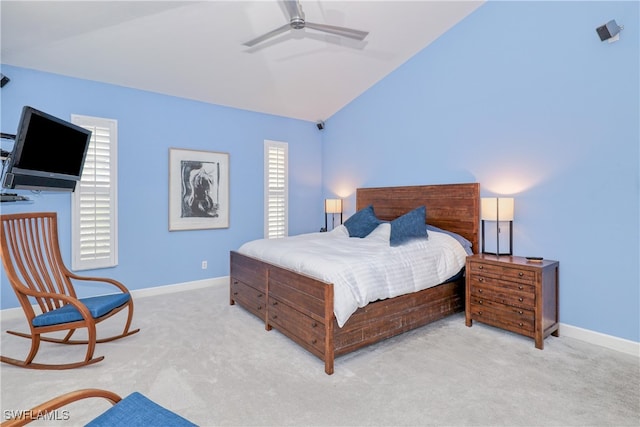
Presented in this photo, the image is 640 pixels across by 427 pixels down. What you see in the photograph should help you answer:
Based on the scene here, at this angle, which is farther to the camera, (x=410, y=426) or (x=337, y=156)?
(x=337, y=156)

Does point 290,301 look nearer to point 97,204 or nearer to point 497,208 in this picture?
point 497,208

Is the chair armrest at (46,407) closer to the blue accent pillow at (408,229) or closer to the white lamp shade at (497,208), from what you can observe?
the blue accent pillow at (408,229)

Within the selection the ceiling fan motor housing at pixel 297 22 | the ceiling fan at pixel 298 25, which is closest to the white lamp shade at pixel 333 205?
the ceiling fan at pixel 298 25

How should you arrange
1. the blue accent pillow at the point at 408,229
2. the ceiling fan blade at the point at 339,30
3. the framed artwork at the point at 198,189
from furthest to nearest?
the framed artwork at the point at 198,189
the blue accent pillow at the point at 408,229
the ceiling fan blade at the point at 339,30

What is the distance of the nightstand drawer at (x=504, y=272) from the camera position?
2892 millimetres

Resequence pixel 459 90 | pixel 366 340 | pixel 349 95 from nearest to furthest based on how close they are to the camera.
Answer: pixel 366 340 < pixel 459 90 < pixel 349 95

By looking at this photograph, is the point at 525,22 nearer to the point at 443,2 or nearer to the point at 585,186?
the point at 443,2

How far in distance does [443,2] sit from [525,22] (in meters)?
0.87

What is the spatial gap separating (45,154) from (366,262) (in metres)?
3.20

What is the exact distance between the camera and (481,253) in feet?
12.1

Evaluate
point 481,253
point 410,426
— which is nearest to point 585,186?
point 481,253

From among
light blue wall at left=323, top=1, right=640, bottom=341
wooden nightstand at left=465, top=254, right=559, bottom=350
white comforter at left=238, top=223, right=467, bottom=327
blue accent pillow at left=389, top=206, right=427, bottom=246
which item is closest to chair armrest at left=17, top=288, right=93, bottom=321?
white comforter at left=238, top=223, right=467, bottom=327

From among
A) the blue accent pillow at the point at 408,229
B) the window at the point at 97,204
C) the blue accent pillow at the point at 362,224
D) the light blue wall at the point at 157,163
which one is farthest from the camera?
the blue accent pillow at the point at 362,224

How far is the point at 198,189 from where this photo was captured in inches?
191
